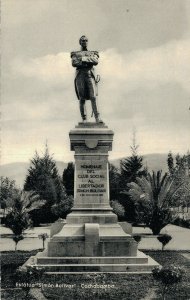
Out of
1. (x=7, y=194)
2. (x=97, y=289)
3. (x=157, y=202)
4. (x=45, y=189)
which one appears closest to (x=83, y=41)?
(x=97, y=289)

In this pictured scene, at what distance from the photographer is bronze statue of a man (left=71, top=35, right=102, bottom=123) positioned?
55.3ft

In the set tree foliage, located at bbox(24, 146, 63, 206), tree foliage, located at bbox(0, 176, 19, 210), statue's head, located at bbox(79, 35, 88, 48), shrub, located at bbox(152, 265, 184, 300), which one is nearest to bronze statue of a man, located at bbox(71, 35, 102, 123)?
statue's head, located at bbox(79, 35, 88, 48)

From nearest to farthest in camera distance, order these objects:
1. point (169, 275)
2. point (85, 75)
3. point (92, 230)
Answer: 1. point (169, 275)
2. point (92, 230)
3. point (85, 75)

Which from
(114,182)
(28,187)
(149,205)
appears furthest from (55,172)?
(149,205)

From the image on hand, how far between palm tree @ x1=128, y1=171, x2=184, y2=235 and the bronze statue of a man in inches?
536

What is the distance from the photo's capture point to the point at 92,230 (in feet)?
48.7

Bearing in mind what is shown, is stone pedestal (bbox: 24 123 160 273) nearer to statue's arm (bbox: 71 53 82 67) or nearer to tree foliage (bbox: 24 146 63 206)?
statue's arm (bbox: 71 53 82 67)

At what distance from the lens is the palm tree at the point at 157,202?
29328mm

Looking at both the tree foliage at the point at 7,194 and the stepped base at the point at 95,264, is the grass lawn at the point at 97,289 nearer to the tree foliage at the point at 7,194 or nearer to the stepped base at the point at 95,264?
the stepped base at the point at 95,264

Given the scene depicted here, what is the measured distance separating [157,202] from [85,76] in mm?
15204

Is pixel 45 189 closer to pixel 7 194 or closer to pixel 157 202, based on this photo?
pixel 7 194

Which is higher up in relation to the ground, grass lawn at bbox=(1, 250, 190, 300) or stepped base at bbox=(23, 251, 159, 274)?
stepped base at bbox=(23, 251, 159, 274)

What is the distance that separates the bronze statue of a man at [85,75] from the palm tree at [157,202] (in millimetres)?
13607

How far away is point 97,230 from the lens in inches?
584
